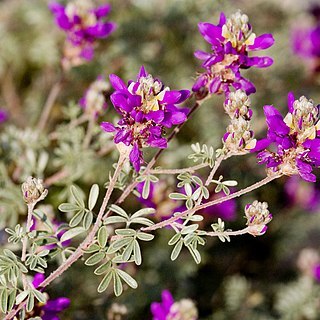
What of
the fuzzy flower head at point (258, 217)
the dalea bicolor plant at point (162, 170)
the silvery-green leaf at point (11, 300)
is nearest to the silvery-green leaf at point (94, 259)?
the dalea bicolor plant at point (162, 170)

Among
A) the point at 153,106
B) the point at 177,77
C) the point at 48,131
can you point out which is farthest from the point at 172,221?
the point at 177,77

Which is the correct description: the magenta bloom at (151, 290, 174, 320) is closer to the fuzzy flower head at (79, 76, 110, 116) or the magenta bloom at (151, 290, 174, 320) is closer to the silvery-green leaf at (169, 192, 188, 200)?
the silvery-green leaf at (169, 192, 188, 200)

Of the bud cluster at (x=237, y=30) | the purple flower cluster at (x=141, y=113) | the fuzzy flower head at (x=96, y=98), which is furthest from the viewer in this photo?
the fuzzy flower head at (x=96, y=98)

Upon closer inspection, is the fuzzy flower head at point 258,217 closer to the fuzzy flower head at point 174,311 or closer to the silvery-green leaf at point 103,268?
the silvery-green leaf at point 103,268

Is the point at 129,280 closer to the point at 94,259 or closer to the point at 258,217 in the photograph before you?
the point at 94,259

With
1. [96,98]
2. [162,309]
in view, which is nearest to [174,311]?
[162,309]

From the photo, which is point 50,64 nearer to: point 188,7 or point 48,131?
point 48,131
